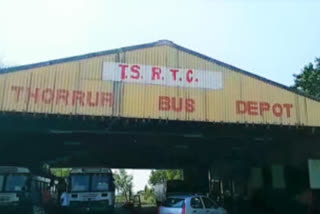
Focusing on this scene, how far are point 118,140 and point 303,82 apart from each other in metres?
22.7

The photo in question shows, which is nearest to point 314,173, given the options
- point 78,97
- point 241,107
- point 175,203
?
point 241,107

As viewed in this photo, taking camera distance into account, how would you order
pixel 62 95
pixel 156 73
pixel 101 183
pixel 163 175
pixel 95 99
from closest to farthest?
pixel 62 95 < pixel 95 99 < pixel 156 73 < pixel 101 183 < pixel 163 175

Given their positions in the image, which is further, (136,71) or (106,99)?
(136,71)

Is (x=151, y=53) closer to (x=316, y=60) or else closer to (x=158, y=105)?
(x=158, y=105)

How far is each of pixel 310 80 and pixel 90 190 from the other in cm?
2606

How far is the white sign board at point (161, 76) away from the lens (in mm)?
18578

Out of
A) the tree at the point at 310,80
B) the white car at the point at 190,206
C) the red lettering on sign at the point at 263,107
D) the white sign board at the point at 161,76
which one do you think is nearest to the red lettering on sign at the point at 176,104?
the white sign board at the point at 161,76

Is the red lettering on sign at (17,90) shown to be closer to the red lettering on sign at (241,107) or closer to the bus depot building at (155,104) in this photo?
the bus depot building at (155,104)

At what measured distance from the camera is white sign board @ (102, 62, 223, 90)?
18.6m

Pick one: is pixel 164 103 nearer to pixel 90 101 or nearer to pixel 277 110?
pixel 90 101

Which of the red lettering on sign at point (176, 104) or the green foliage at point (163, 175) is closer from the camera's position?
the red lettering on sign at point (176, 104)

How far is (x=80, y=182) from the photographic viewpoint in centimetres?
2172

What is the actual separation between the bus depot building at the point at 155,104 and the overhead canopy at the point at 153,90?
1.7 inches

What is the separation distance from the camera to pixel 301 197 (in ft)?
81.4
